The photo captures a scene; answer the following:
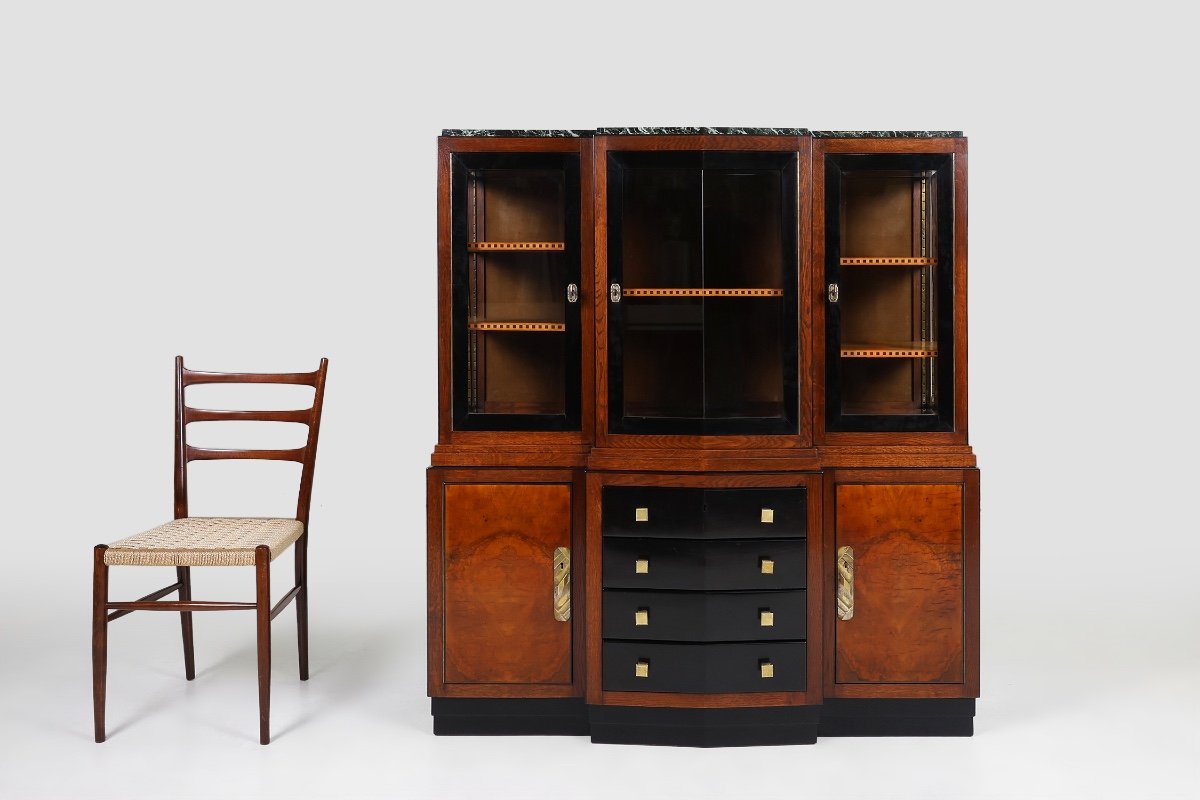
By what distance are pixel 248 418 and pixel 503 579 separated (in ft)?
3.84

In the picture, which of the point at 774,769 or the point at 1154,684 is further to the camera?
the point at 1154,684

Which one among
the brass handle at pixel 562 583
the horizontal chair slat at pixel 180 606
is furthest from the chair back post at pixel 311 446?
the brass handle at pixel 562 583

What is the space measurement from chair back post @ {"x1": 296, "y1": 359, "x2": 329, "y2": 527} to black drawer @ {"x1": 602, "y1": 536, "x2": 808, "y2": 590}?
3.96 feet

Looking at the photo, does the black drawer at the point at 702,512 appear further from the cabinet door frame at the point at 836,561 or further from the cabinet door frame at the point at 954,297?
the cabinet door frame at the point at 954,297

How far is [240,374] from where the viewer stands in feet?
14.5

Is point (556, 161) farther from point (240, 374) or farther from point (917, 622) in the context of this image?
point (917, 622)

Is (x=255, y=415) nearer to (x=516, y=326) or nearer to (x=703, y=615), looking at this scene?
(x=516, y=326)

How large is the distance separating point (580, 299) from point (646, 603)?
39.7 inches

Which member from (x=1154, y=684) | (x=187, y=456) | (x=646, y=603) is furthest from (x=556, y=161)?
(x=1154, y=684)

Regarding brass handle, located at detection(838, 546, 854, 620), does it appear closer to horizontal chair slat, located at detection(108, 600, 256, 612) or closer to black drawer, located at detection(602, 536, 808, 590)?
black drawer, located at detection(602, 536, 808, 590)

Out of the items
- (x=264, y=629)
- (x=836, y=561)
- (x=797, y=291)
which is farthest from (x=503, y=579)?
(x=797, y=291)

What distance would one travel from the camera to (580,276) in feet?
13.0

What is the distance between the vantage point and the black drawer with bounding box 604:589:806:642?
3820mm

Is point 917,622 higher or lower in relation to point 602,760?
higher
